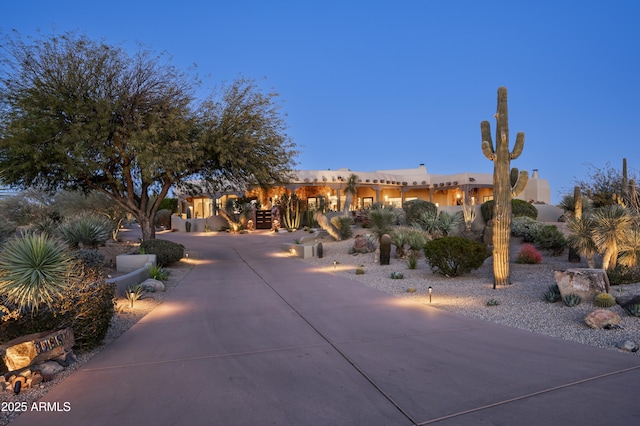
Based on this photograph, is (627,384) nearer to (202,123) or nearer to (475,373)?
(475,373)

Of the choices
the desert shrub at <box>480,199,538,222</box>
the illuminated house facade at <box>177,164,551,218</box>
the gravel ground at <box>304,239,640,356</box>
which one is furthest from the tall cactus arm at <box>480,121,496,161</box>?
the illuminated house facade at <box>177,164,551,218</box>

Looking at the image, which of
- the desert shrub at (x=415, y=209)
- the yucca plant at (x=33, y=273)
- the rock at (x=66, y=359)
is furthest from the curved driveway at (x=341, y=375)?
the desert shrub at (x=415, y=209)

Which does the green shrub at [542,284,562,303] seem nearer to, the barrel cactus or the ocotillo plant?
the barrel cactus

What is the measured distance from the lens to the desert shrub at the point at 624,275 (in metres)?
9.38

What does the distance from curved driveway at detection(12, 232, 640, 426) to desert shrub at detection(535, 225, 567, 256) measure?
798cm

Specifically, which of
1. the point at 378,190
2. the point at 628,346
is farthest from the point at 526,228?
the point at 378,190

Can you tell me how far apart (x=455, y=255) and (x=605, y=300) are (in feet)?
14.5

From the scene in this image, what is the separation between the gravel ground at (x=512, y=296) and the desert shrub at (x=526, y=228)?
2.28 ft

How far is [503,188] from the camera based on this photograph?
10453 millimetres

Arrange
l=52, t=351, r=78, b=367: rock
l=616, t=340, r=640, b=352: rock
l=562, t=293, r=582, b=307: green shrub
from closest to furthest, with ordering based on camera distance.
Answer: l=52, t=351, r=78, b=367: rock, l=616, t=340, r=640, b=352: rock, l=562, t=293, r=582, b=307: green shrub

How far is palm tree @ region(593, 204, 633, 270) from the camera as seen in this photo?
9.31 m

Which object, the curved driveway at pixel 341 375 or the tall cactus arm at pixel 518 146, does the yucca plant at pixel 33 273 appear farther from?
the tall cactus arm at pixel 518 146

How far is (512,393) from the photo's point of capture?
443 cm

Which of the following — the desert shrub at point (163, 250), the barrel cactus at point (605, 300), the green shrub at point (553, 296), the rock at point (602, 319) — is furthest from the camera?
A: the desert shrub at point (163, 250)
